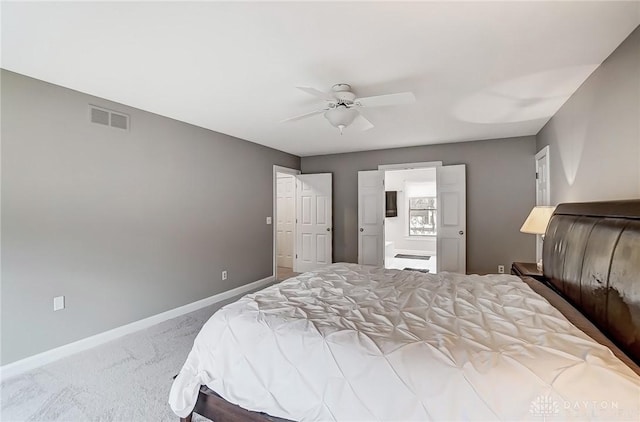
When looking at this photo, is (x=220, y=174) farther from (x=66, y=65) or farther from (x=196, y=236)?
(x=66, y=65)

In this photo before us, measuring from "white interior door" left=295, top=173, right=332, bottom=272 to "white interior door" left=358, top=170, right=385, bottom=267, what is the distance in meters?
0.63

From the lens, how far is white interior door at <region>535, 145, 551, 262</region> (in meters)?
3.77

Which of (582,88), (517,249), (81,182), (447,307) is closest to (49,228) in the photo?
(81,182)

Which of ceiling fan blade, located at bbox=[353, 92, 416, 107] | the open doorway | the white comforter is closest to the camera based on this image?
the white comforter

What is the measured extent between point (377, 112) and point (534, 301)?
96.5 inches

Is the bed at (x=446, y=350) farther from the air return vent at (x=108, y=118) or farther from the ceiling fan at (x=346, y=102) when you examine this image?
the air return vent at (x=108, y=118)

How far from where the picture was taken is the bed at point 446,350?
3.72 feet

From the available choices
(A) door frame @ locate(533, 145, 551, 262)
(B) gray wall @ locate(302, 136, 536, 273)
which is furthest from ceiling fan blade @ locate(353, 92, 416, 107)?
(B) gray wall @ locate(302, 136, 536, 273)

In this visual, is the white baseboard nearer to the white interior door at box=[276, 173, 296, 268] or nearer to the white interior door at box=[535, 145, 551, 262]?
the white interior door at box=[276, 173, 296, 268]

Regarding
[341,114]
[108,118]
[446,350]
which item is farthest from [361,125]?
[446,350]

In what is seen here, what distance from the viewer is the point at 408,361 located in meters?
1.30

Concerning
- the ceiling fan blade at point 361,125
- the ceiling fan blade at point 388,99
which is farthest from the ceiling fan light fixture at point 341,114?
the ceiling fan blade at point 361,125

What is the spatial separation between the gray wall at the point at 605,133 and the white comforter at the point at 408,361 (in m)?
Result: 1.01

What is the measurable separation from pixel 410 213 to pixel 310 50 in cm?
745
